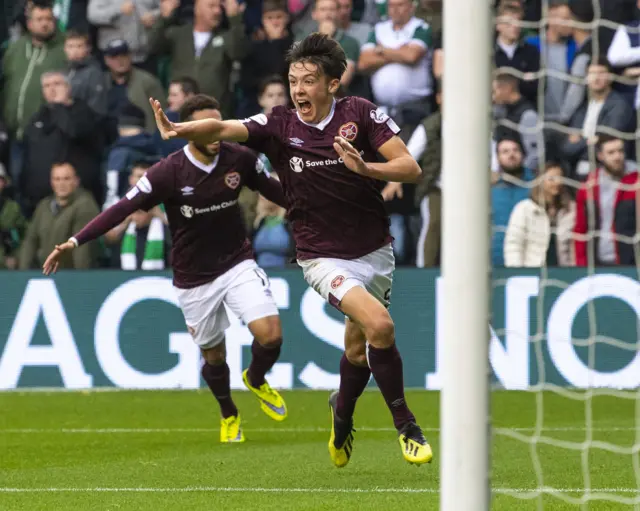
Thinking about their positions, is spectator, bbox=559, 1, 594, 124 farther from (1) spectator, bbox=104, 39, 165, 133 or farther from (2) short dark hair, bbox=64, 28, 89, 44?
(2) short dark hair, bbox=64, 28, 89, 44

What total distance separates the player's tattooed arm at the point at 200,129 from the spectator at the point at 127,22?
7.20 meters

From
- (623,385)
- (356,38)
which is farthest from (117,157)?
(623,385)

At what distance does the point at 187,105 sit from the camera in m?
9.30

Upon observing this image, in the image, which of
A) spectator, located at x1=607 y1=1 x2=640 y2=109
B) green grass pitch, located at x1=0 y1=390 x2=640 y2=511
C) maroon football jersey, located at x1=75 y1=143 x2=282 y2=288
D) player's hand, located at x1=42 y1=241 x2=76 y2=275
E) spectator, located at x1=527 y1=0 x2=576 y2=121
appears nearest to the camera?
green grass pitch, located at x1=0 y1=390 x2=640 y2=511

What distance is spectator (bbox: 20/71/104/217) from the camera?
13.7 m

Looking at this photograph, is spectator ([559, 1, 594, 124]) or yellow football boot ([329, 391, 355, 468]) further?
spectator ([559, 1, 594, 124])

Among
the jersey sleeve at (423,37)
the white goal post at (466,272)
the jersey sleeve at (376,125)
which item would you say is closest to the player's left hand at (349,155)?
the jersey sleeve at (376,125)

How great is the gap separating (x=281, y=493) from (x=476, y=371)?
9.61 feet

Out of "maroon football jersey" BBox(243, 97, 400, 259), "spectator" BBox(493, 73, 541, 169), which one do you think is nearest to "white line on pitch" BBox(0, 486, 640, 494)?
"maroon football jersey" BBox(243, 97, 400, 259)

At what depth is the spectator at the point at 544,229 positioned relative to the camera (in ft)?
36.5

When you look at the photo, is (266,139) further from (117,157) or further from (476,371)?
(117,157)

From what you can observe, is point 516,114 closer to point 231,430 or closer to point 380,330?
point 231,430

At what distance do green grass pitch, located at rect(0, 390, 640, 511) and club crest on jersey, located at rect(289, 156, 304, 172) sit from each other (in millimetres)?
1630

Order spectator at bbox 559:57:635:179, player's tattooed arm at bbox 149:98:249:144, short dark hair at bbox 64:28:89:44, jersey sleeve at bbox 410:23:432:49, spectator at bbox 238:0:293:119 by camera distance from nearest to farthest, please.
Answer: player's tattooed arm at bbox 149:98:249:144, spectator at bbox 559:57:635:179, jersey sleeve at bbox 410:23:432:49, spectator at bbox 238:0:293:119, short dark hair at bbox 64:28:89:44
